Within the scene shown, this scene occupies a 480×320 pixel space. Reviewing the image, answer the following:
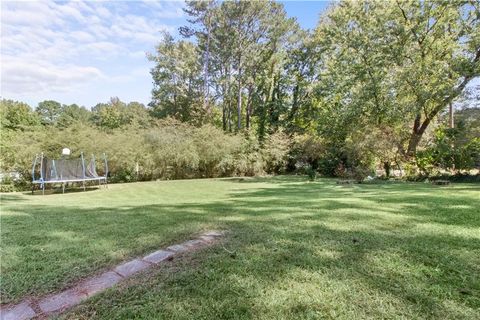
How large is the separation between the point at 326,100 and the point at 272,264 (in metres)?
17.5

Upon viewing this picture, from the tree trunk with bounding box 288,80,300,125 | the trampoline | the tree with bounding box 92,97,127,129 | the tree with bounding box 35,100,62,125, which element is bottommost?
the trampoline

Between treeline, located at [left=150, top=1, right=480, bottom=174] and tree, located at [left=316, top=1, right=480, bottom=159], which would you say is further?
treeline, located at [left=150, top=1, right=480, bottom=174]

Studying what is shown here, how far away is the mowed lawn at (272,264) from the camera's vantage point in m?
1.63

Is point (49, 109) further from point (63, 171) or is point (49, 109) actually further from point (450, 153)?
point (450, 153)

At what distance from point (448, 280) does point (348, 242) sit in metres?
0.83

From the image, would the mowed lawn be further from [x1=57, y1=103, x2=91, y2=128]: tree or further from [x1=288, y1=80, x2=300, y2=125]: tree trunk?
[x1=288, y1=80, x2=300, y2=125]: tree trunk

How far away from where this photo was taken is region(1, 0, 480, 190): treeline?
10672mm

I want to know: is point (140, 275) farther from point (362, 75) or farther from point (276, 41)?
point (276, 41)

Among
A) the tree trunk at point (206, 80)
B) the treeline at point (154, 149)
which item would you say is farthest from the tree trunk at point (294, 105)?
the tree trunk at point (206, 80)

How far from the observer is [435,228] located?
304 centimetres

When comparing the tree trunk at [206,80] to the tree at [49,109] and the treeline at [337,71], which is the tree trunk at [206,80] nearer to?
the treeline at [337,71]

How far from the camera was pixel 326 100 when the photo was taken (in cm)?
1809

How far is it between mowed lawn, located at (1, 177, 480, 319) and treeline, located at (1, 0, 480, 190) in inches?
323

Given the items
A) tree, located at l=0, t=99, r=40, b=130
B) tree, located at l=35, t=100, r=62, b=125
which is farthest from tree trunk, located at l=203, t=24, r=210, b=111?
tree, located at l=35, t=100, r=62, b=125
